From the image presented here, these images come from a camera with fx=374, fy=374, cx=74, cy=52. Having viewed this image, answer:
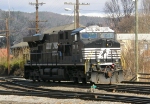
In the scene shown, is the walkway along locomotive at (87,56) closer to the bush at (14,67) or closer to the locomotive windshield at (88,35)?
the locomotive windshield at (88,35)

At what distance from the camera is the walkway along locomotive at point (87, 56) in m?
22.3

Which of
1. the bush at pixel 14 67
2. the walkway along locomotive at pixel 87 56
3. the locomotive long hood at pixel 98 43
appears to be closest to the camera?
the walkway along locomotive at pixel 87 56

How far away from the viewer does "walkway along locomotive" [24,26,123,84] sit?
22.3 m

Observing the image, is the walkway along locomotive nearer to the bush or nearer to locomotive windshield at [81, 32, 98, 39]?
locomotive windshield at [81, 32, 98, 39]

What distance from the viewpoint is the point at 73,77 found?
78.5 ft

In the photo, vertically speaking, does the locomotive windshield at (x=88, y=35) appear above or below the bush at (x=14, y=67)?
above

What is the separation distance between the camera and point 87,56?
73.2ft

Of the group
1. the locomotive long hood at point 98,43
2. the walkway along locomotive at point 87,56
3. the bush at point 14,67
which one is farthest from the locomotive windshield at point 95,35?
the bush at point 14,67

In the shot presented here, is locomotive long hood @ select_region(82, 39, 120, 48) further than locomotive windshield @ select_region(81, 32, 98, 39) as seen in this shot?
No

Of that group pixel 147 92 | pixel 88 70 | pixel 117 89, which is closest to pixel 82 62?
pixel 88 70

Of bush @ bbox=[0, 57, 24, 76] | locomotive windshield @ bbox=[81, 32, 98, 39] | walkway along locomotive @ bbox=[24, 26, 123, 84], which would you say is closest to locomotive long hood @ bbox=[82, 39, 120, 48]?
walkway along locomotive @ bbox=[24, 26, 123, 84]

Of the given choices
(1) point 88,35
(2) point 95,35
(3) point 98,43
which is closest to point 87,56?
(3) point 98,43

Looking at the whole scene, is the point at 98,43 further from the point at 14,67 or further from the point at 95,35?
the point at 14,67

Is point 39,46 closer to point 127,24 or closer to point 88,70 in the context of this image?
point 88,70
